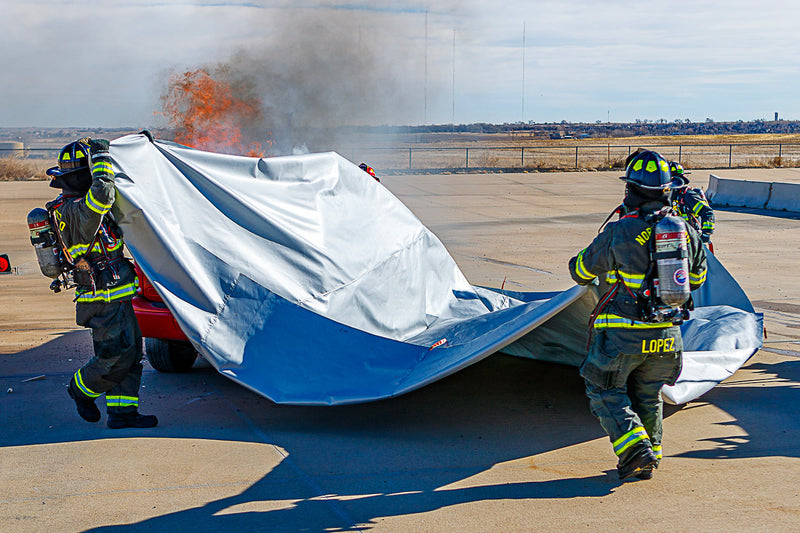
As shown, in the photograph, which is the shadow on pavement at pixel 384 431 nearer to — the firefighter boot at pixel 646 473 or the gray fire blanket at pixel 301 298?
the firefighter boot at pixel 646 473

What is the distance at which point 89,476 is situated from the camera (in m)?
4.57

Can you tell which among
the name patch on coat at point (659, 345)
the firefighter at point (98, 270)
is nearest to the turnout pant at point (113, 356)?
the firefighter at point (98, 270)

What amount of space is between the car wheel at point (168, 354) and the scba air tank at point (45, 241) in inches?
59.7

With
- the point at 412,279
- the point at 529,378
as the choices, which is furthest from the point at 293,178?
the point at 529,378

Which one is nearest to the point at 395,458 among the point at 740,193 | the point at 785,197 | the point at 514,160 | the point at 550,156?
the point at 785,197

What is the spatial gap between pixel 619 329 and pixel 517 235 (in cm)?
1144

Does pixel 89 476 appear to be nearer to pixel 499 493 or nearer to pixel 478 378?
pixel 499 493

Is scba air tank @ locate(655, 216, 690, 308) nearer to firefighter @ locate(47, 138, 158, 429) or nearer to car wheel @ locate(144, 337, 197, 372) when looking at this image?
firefighter @ locate(47, 138, 158, 429)

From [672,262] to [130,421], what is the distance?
12.2ft

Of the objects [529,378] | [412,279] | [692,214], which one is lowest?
[529,378]

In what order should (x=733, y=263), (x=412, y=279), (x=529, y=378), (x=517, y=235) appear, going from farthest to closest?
1. (x=517, y=235)
2. (x=733, y=263)
3. (x=412, y=279)
4. (x=529, y=378)

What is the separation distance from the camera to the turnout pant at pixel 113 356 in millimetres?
5207

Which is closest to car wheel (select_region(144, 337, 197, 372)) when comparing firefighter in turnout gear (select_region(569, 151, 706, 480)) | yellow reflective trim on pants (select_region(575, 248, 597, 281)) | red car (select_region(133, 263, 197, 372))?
red car (select_region(133, 263, 197, 372))

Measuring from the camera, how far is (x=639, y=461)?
4336 millimetres
